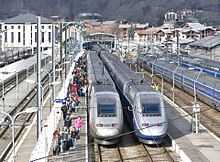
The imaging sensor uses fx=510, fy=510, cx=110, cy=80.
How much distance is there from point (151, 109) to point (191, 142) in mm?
2593

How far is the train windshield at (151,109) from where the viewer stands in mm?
21328

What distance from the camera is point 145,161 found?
65.4 feet

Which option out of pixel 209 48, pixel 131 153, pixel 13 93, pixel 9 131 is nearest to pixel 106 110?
pixel 131 153

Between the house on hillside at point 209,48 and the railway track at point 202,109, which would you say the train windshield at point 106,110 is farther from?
the house on hillside at point 209,48

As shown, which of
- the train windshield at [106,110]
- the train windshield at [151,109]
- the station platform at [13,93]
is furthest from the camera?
the station platform at [13,93]

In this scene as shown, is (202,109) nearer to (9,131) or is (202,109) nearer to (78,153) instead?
(9,131)

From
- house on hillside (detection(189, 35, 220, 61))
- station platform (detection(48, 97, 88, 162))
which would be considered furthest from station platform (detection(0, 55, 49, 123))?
house on hillside (detection(189, 35, 220, 61))

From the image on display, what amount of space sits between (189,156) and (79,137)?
519cm

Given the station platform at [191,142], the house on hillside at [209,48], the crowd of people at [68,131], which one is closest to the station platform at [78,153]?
the crowd of people at [68,131]

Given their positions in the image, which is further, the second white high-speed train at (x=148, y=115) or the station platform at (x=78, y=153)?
the second white high-speed train at (x=148, y=115)

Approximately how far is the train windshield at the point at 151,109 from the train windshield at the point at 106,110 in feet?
4.24

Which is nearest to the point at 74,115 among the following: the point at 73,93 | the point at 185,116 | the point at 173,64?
the point at 73,93

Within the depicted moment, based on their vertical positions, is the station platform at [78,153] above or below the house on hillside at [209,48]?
below

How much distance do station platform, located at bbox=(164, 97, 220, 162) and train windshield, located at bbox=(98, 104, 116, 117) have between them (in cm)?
312
